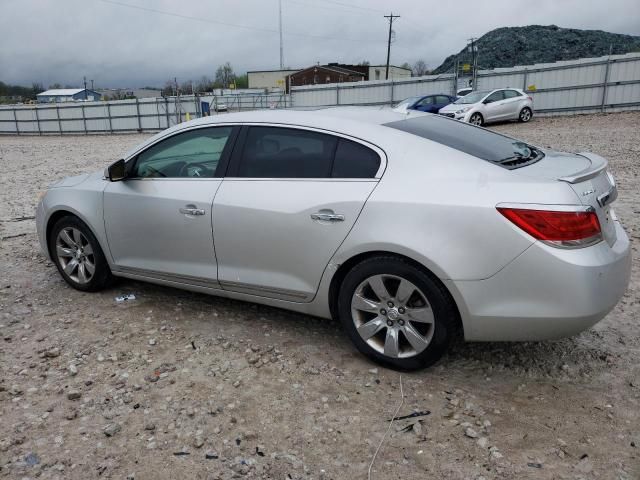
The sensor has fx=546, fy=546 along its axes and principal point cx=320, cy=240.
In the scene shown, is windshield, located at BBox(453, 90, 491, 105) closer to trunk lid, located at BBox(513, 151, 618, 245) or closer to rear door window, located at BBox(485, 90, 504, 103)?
rear door window, located at BBox(485, 90, 504, 103)

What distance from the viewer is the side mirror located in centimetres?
429

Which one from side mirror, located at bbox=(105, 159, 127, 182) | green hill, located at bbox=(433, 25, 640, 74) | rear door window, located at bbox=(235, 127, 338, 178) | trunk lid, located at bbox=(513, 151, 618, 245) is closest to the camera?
trunk lid, located at bbox=(513, 151, 618, 245)

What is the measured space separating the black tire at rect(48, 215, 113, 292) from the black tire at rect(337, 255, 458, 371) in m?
2.32

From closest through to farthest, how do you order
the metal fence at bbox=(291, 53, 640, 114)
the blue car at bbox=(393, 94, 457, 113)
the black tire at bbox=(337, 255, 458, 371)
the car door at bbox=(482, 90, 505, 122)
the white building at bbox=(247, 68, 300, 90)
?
1. the black tire at bbox=(337, 255, 458, 371)
2. the car door at bbox=(482, 90, 505, 122)
3. the metal fence at bbox=(291, 53, 640, 114)
4. the blue car at bbox=(393, 94, 457, 113)
5. the white building at bbox=(247, 68, 300, 90)

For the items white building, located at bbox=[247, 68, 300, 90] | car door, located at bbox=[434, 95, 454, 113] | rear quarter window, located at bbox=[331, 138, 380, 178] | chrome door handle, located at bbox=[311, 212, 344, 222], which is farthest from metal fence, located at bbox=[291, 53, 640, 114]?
white building, located at bbox=[247, 68, 300, 90]

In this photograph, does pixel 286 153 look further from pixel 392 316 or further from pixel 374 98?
pixel 374 98

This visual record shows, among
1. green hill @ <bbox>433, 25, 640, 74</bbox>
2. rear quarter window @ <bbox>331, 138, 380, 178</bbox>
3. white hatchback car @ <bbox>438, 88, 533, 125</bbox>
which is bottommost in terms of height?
white hatchback car @ <bbox>438, 88, 533, 125</bbox>

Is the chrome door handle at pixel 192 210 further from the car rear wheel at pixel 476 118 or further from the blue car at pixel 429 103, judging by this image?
the blue car at pixel 429 103

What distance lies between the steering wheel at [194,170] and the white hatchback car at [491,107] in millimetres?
16680

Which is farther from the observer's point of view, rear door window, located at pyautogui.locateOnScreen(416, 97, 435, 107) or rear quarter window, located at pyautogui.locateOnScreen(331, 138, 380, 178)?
rear door window, located at pyautogui.locateOnScreen(416, 97, 435, 107)

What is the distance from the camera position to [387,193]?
10.3 ft

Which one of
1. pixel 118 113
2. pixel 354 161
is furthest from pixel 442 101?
pixel 354 161

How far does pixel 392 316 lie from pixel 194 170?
188 cm

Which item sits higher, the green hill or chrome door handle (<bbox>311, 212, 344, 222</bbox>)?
the green hill
